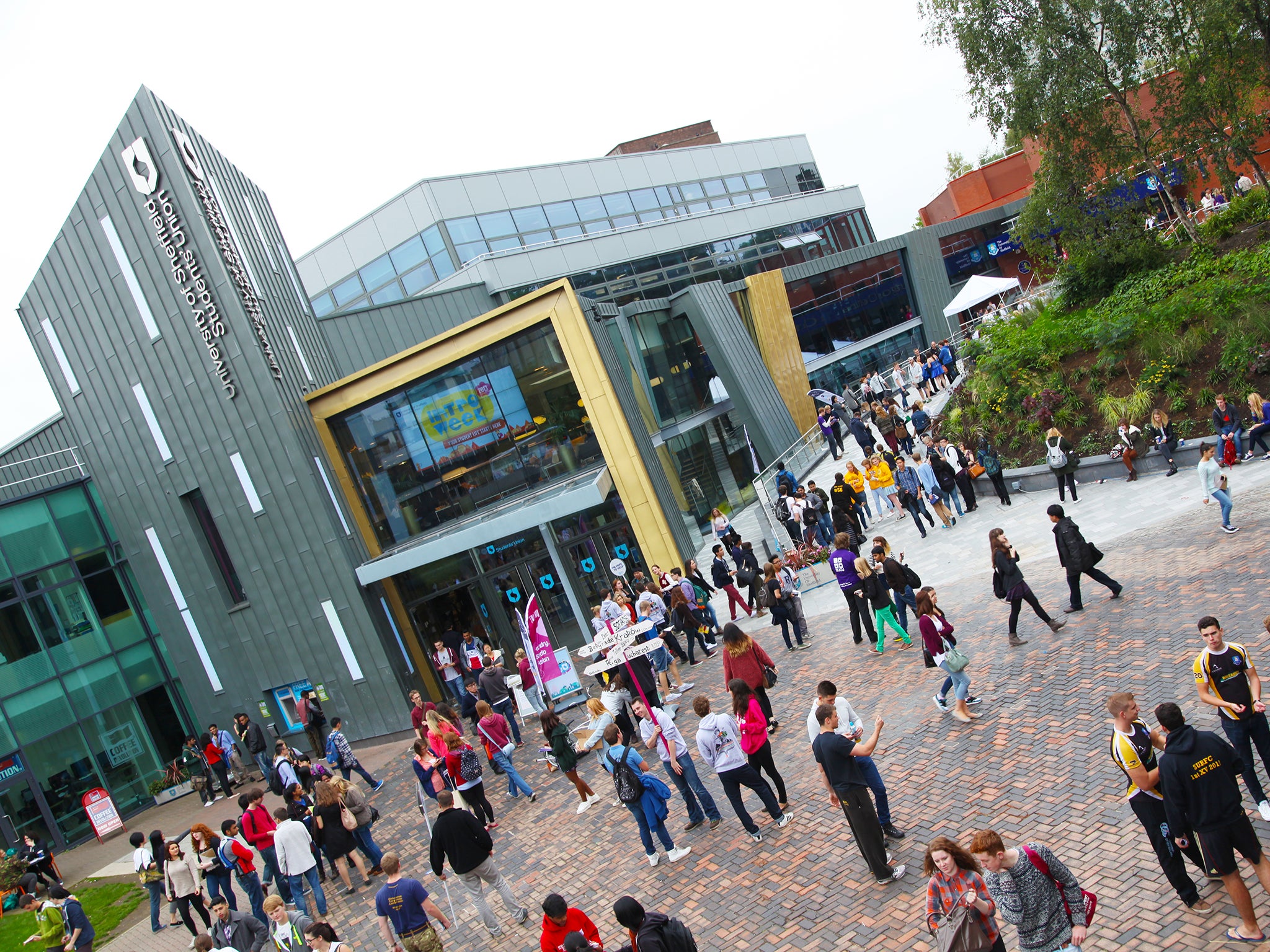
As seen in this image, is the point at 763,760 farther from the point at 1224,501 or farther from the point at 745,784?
the point at 1224,501

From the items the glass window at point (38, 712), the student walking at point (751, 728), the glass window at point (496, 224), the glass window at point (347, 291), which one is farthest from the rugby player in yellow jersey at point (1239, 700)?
the glass window at point (347, 291)

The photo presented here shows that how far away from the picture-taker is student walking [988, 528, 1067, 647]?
10617 millimetres

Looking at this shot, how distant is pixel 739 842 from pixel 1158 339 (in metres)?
14.8

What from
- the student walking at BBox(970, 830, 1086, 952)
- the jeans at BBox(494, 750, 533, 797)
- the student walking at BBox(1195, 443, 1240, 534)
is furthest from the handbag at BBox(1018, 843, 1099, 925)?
the student walking at BBox(1195, 443, 1240, 534)

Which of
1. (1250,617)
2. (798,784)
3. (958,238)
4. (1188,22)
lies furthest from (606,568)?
(958,238)

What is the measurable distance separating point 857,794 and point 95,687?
73.3 feet

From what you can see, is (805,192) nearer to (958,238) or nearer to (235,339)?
(958,238)

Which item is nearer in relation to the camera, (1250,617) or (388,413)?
(1250,617)

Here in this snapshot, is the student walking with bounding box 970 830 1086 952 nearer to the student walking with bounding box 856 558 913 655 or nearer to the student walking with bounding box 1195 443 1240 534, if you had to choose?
the student walking with bounding box 856 558 913 655

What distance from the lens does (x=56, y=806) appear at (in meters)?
20.9

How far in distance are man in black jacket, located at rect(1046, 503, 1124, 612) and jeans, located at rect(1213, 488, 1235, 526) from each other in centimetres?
220

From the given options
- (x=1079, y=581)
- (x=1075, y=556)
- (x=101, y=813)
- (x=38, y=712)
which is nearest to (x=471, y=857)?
(x=1075, y=556)

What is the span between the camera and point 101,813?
20.6 m

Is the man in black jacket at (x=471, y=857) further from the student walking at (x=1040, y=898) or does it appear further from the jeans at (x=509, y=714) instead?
the jeans at (x=509, y=714)
